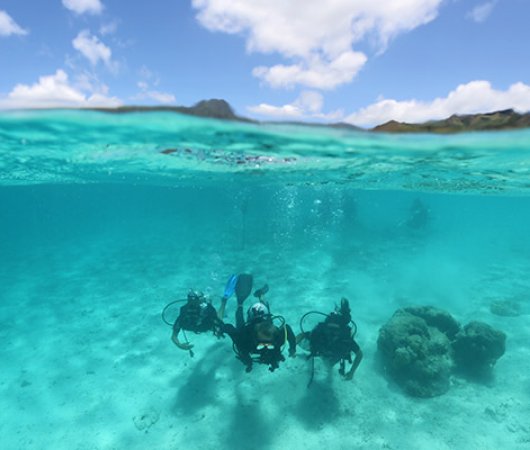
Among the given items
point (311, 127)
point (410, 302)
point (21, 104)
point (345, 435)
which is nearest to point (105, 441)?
point (345, 435)

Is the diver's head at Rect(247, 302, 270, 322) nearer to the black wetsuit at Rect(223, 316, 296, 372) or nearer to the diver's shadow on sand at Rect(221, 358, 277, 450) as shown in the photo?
the black wetsuit at Rect(223, 316, 296, 372)

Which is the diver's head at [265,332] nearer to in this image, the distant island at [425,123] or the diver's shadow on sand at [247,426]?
the diver's shadow on sand at [247,426]

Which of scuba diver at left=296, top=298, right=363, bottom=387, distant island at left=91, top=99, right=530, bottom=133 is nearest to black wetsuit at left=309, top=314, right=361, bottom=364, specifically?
scuba diver at left=296, top=298, right=363, bottom=387

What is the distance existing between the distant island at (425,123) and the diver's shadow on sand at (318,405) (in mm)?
7964

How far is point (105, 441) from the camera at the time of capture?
839 centimetres

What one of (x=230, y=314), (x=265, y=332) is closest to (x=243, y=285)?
(x=230, y=314)

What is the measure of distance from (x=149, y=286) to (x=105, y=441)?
39.7 ft

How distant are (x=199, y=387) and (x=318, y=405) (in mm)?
3522

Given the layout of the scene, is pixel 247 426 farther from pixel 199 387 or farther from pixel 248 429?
pixel 199 387

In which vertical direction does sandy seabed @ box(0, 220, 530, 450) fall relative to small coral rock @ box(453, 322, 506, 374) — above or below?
below

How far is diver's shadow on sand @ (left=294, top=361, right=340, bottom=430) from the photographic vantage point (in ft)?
28.2

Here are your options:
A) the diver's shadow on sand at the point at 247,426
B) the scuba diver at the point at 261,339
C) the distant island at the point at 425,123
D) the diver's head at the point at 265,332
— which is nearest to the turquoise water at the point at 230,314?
the diver's shadow on sand at the point at 247,426

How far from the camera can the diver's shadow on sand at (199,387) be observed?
9367 millimetres

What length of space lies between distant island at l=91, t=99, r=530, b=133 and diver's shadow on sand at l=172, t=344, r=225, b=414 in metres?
7.90
